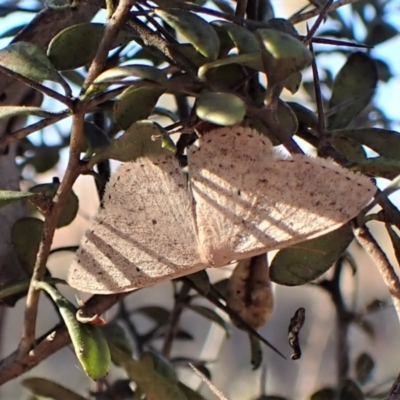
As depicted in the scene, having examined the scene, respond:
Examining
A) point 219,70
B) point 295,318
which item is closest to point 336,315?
point 295,318

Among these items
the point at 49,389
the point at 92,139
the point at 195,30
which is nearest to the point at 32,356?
the point at 49,389

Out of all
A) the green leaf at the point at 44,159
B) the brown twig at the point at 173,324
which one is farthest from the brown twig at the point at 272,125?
the green leaf at the point at 44,159

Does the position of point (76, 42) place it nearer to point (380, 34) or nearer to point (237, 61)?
point (237, 61)

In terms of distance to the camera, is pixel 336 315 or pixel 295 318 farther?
pixel 336 315

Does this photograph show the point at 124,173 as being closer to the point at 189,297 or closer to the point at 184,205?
the point at 184,205

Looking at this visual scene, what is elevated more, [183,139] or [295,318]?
[183,139]
